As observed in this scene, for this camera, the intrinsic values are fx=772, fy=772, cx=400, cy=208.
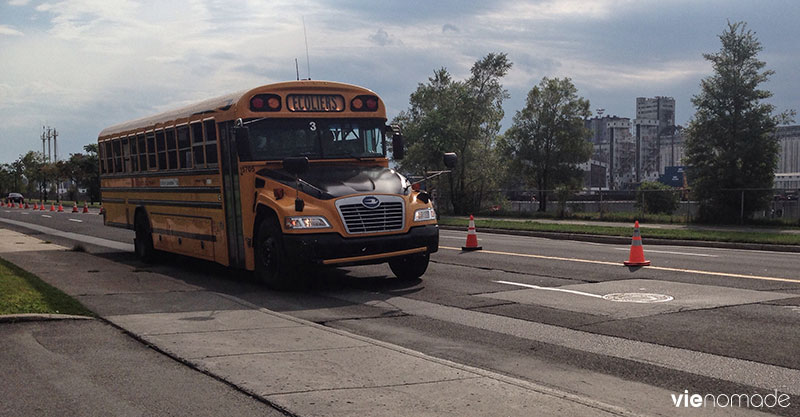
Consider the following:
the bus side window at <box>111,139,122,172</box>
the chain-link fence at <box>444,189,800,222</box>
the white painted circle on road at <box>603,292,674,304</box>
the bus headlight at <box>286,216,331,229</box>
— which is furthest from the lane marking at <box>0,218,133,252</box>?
the chain-link fence at <box>444,189,800,222</box>

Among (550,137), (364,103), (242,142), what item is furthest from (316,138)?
(550,137)

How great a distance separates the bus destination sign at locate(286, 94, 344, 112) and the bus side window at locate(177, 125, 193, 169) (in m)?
2.61

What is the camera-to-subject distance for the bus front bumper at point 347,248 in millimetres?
10812

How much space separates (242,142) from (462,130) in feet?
122

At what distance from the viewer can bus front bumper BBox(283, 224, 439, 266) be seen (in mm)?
10812

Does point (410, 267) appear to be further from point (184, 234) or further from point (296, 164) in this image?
point (184, 234)

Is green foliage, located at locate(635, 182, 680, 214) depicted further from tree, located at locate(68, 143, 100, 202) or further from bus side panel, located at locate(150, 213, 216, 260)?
tree, located at locate(68, 143, 100, 202)

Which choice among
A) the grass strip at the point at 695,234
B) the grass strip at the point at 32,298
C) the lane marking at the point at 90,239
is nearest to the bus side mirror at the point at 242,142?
the grass strip at the point at 32,298

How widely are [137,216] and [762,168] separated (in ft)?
79.4

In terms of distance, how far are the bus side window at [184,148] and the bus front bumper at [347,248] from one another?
400 cm

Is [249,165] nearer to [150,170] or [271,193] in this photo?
[271,193]

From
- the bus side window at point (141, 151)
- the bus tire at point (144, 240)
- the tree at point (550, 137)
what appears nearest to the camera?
the bus side window at point (141, 151)

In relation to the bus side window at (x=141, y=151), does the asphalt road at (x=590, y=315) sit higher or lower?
lower

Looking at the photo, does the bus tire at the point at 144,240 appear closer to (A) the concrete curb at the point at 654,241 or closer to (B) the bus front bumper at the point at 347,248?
(B) the bus front bumper at the point at 347,248
